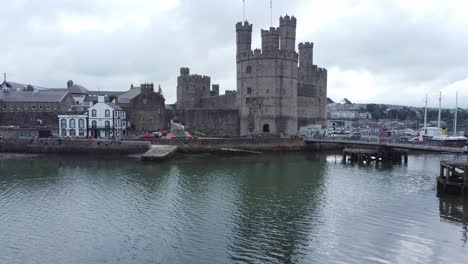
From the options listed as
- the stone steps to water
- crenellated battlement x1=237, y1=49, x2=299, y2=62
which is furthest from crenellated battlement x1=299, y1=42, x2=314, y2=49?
the stone steps to water

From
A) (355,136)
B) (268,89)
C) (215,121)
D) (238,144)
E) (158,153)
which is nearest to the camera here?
(158,153)

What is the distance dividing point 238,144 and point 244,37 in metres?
14.5

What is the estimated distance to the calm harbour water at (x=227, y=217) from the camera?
A: 36.3 ft

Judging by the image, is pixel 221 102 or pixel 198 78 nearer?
pixel 221 102

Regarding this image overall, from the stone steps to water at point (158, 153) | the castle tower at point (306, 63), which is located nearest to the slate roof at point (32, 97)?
the stone steps to water at point (158, 153)

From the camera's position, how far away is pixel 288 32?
44281 mm

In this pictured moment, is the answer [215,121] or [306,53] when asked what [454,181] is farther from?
[306,53]

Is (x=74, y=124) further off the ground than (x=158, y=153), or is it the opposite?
(x=74, y=124)

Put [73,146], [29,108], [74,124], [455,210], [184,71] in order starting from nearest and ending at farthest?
[455,210], [73,146], [74,124], [29,108], [184,71]

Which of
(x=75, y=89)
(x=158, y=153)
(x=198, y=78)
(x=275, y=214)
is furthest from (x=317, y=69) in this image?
(x=275, y=214)

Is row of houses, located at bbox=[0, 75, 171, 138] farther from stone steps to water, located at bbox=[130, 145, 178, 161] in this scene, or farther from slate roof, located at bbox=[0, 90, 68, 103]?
stone steps to water, located at bbox=[130, 145, 178, 161]

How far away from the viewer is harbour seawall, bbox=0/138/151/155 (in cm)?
3441

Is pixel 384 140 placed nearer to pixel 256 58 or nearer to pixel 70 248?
pixel 256 58

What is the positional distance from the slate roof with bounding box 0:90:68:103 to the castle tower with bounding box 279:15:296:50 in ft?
92.6
